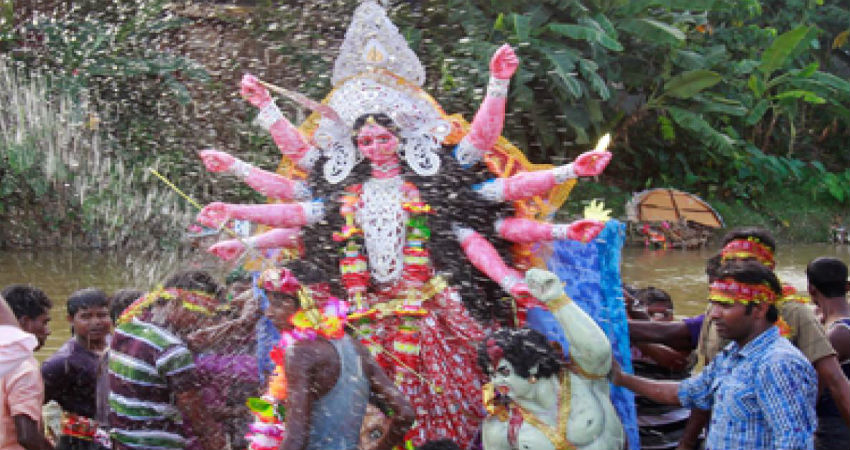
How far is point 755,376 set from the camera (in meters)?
3.15

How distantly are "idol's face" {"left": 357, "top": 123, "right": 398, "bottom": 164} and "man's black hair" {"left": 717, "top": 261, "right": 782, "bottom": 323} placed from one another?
230 cm

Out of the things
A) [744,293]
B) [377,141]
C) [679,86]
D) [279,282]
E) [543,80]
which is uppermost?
[744,293]

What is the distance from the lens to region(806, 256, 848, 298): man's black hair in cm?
412

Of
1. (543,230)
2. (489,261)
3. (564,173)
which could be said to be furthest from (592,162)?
(489,261)

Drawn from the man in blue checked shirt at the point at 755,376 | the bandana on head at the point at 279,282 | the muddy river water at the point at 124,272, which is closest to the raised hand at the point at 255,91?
the bandana on head at the point at 279,282

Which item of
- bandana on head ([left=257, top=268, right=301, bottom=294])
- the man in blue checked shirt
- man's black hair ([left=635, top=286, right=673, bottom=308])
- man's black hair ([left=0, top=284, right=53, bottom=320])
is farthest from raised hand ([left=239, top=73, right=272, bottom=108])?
the man in blue checked shirt

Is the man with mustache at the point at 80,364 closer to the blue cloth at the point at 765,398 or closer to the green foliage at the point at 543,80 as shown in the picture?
the blue cloth at the point at 765,398

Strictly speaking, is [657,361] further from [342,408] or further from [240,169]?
[240,169]

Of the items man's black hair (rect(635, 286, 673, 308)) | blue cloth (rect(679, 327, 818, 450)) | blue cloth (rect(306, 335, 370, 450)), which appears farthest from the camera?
man's black hair (rect(635, 286, 673, 308))

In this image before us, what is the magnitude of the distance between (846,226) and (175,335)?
60.0 feet

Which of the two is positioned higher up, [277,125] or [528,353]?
[277,125]

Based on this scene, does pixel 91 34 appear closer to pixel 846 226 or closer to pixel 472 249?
pixel 472 249

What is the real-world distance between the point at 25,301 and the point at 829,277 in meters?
3.54

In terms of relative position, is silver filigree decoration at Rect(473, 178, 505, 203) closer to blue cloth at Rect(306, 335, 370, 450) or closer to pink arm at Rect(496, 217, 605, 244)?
pink arm at Rect(496, 217, 605, 244)
